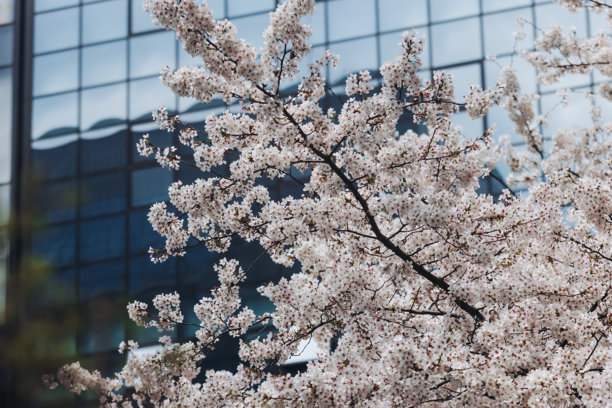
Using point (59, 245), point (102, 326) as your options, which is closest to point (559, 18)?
point (102, 326)

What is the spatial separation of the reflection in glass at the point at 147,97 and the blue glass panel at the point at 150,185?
1.47 metres

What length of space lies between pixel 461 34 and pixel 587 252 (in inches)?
469

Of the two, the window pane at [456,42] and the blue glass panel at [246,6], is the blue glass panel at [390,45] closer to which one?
the window pane at [456,42]

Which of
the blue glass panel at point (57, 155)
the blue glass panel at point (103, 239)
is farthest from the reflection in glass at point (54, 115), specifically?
the blue glass panel at point (103, 239)

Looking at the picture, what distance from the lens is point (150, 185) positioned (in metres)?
21.3

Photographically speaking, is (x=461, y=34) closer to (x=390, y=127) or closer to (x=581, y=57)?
(x=581, y=57)

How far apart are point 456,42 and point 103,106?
9.03 m

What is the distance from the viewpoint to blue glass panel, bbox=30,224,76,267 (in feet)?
71.2

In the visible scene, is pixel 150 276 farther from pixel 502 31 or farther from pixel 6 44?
pixel 502 31

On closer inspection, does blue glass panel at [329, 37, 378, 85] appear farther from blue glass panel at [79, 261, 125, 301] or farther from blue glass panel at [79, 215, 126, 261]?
blue glass panel at [79, 261, 125, 301]

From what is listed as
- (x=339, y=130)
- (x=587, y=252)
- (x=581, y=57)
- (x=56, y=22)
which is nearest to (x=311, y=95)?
(x=339, y=130)

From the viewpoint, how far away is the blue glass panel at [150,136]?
69.5 feet

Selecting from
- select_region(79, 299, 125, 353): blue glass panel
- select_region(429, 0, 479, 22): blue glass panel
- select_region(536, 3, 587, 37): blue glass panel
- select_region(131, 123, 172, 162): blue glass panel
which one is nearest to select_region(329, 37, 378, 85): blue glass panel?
select_region(429, 0, 479, 22): blue glass panel

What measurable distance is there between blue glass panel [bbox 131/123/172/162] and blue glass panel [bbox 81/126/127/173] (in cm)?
29
